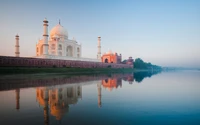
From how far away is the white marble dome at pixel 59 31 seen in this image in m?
37.6

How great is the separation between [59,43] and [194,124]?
3543cm

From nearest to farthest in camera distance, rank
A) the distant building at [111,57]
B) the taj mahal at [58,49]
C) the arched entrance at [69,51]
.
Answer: the taj mahal at [58,49]
the arched entrance at [69,51]
the distant building at [111,57]

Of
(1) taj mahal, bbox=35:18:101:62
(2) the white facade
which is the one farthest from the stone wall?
(2) the white facade

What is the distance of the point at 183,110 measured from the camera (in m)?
5.77

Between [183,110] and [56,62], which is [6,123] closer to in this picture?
[183,110]

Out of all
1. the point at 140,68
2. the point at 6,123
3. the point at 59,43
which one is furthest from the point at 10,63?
the point at 140,68

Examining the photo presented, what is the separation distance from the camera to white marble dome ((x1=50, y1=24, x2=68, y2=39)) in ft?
123

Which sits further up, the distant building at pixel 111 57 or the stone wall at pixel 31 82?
the distant building at pixel 111 57

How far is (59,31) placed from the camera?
3781 cm

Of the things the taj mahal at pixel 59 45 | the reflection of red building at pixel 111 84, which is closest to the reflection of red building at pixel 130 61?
the taj mahal at pixel 59 45

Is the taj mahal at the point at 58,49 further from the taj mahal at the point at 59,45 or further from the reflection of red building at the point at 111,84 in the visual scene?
the reflection of red building at the point at 111,84

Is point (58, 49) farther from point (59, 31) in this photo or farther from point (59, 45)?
point (59, 31)

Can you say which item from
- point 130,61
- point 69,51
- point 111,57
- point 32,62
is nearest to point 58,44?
point 69,51

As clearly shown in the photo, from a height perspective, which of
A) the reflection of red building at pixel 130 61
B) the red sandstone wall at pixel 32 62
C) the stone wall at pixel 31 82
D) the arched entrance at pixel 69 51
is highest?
the arched entrance at pixel 69 51
